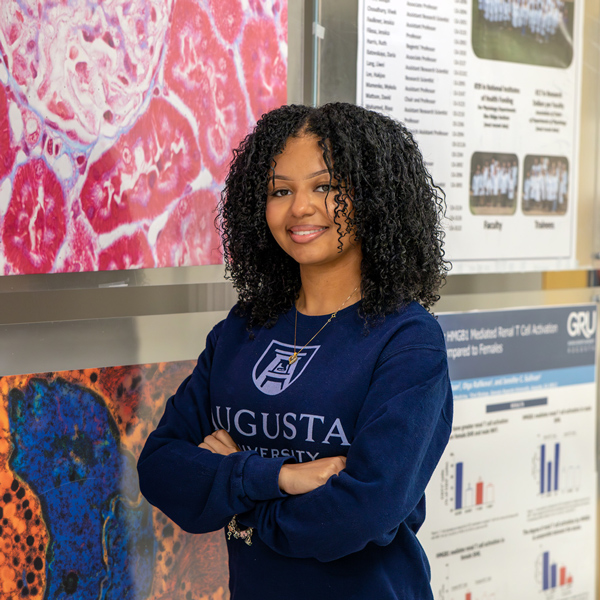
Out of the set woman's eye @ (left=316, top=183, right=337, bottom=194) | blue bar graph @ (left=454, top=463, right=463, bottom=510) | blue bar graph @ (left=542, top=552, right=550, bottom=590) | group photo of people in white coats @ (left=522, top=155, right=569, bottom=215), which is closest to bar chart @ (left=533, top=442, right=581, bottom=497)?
blue bar graph @ (left=542, top=552, right=550, bottom=590)

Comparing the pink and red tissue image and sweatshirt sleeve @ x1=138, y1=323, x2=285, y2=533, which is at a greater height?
the pink and red tissue image

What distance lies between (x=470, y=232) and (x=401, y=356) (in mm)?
1249

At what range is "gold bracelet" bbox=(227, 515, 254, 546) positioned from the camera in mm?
1445

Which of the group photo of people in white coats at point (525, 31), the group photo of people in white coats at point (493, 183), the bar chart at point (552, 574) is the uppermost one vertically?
the group photo of people in white coats at point (525, 31)

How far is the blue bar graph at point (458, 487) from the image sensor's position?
2.52 m

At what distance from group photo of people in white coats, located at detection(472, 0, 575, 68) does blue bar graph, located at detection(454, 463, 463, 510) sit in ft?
4.55

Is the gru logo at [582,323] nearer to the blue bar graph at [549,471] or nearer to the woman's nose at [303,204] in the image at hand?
the blue bar graph at [549,471]

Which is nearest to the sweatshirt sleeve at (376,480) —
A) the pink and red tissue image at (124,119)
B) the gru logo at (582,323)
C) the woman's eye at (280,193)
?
Answer: the woman's eye at (280,193)

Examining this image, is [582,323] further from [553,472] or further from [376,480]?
[376,480]

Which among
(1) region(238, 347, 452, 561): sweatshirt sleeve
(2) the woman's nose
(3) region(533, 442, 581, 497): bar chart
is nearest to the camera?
(1) region(238, 347, 452, 561): sweatshirt sleeve

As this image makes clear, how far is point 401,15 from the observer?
227cm

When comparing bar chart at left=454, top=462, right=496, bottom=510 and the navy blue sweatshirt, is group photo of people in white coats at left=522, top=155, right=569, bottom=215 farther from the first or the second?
the navy blue sweatshirt

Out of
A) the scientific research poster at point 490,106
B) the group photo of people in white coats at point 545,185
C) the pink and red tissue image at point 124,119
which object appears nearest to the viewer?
the pink and red tissue image at point 124,119

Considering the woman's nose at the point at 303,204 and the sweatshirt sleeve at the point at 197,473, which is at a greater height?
the woman's nose at the point at 303,204
